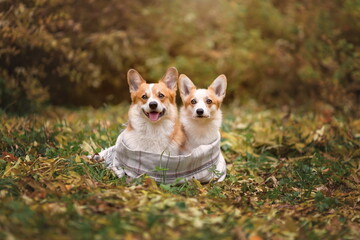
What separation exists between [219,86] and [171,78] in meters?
0.59

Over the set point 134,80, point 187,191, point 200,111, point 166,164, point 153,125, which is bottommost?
point 187,191

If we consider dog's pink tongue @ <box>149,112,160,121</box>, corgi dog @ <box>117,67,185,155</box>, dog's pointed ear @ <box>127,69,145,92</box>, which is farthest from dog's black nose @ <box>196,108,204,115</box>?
dog's pointed ear @ <box>127,69,145,92</box>

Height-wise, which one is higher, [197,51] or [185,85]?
[185,85]

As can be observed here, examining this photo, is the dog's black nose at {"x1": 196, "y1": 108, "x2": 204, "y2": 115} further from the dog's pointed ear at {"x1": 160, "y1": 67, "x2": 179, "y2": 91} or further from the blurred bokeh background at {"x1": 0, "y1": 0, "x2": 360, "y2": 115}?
the blurred bokeh background at {"x1": 0, "y1": 0, "x2": 360, "y2": 115}

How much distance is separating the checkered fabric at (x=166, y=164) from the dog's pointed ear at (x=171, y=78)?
2.15 ft

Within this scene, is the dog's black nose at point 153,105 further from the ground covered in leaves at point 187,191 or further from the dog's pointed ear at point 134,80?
the ground covered in leaves at point 187,191

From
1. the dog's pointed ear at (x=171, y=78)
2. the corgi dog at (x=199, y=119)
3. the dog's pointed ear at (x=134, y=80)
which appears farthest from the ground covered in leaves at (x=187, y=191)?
the dog's pointed ear at (x=171, y=78)

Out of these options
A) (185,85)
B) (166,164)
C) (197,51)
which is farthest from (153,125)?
(197,51)

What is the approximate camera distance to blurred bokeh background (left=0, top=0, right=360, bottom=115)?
6812mm

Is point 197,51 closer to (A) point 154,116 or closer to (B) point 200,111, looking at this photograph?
(B) point 200,111

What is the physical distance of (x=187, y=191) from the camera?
3559 millimetres

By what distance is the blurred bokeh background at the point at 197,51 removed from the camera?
6.81 metres

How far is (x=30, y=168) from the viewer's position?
375 centimetres

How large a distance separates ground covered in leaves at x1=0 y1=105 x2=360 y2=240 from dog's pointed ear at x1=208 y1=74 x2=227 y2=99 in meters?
0.89
